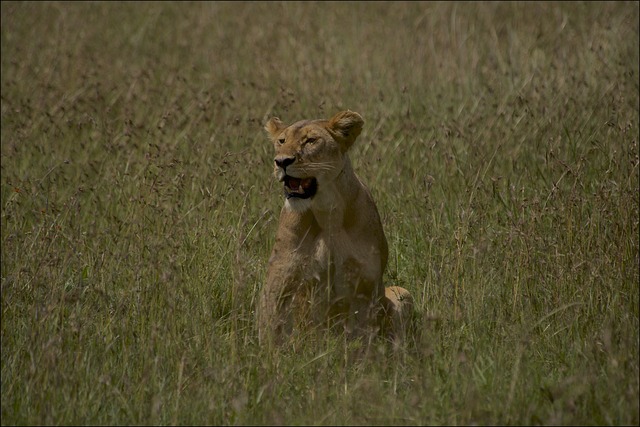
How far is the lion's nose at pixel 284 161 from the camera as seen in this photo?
4922 mm

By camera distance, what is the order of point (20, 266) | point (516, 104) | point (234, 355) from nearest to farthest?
point (234, 355)
point (20, 266)
point (516, 104)

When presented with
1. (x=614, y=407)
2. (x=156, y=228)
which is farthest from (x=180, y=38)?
(x=614, y=407)

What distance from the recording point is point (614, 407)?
405 cm

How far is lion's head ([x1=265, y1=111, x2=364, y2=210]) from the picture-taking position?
4984 millimetres

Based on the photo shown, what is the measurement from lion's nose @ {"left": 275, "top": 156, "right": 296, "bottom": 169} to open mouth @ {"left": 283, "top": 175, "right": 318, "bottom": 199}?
0.09 m

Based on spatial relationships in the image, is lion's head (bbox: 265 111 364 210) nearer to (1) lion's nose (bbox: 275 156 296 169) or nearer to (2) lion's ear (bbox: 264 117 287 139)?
(1) lion's nose (bbox: 275 156 296 169)

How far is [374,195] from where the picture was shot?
23.0 ft

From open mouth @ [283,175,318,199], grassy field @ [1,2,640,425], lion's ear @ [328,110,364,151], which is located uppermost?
lion's ear @ [328,110,364,151]

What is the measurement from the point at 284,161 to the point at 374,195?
215 centimetres

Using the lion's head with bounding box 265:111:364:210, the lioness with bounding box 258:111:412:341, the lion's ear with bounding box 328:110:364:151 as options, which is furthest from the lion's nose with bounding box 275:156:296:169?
the lion's ear with bounding box 328:110:364:151

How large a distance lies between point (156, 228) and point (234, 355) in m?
1.49

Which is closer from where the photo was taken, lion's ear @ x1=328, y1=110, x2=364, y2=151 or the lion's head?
the lion's head

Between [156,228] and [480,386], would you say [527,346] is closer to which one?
[480,386]

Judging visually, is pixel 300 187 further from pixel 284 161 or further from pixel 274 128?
pixel 274 128
